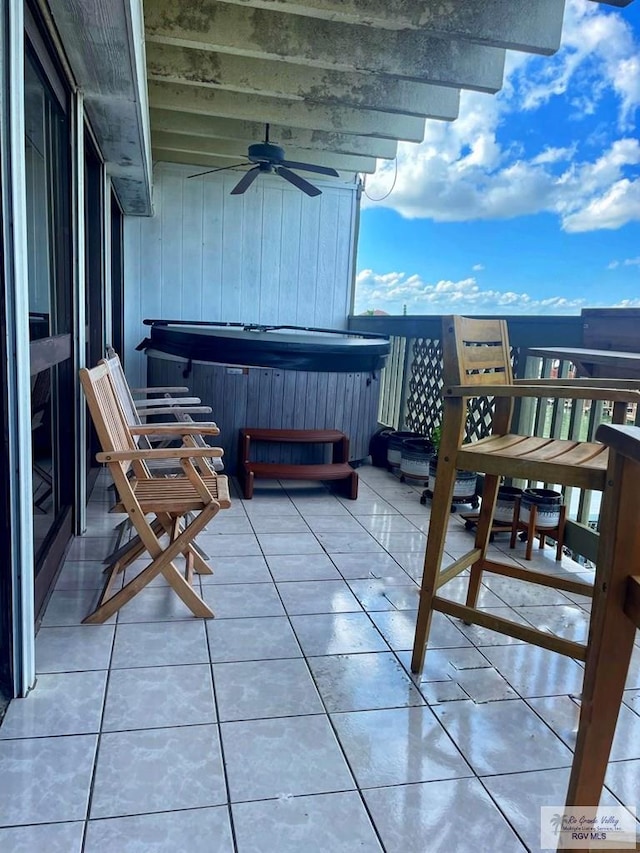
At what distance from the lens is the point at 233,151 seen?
552 cm

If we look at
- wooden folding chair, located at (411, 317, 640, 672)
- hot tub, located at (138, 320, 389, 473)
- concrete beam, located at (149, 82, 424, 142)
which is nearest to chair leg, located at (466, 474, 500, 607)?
wooden folding chair, located at (411, 317, 640, 672)

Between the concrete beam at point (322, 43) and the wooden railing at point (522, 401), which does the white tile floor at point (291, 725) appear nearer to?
the wooden railing at point (522, 401)

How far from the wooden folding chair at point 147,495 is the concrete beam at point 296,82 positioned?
230 centimetres

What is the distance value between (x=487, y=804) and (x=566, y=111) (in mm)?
8882

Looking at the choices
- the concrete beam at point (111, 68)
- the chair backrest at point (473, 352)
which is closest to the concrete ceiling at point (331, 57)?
the concrete beam at point (111, 68)

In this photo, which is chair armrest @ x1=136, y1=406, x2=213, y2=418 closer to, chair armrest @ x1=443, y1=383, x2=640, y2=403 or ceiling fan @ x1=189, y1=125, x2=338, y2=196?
chair armrest @ x1=443, y1=383, x2=640, y2=403

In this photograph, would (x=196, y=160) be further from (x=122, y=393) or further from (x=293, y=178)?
(x=122, y=393)

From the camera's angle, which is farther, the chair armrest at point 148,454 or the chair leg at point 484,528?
the chair leg at point 484,528

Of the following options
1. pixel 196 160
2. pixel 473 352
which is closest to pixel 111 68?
pixel 473 352

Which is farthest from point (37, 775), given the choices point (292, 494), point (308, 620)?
point (292, 494)

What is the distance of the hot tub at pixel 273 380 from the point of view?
404 centimetres

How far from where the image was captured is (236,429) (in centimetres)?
412

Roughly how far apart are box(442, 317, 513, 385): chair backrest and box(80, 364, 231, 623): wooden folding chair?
89cm

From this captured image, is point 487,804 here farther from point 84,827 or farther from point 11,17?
point 11,17
